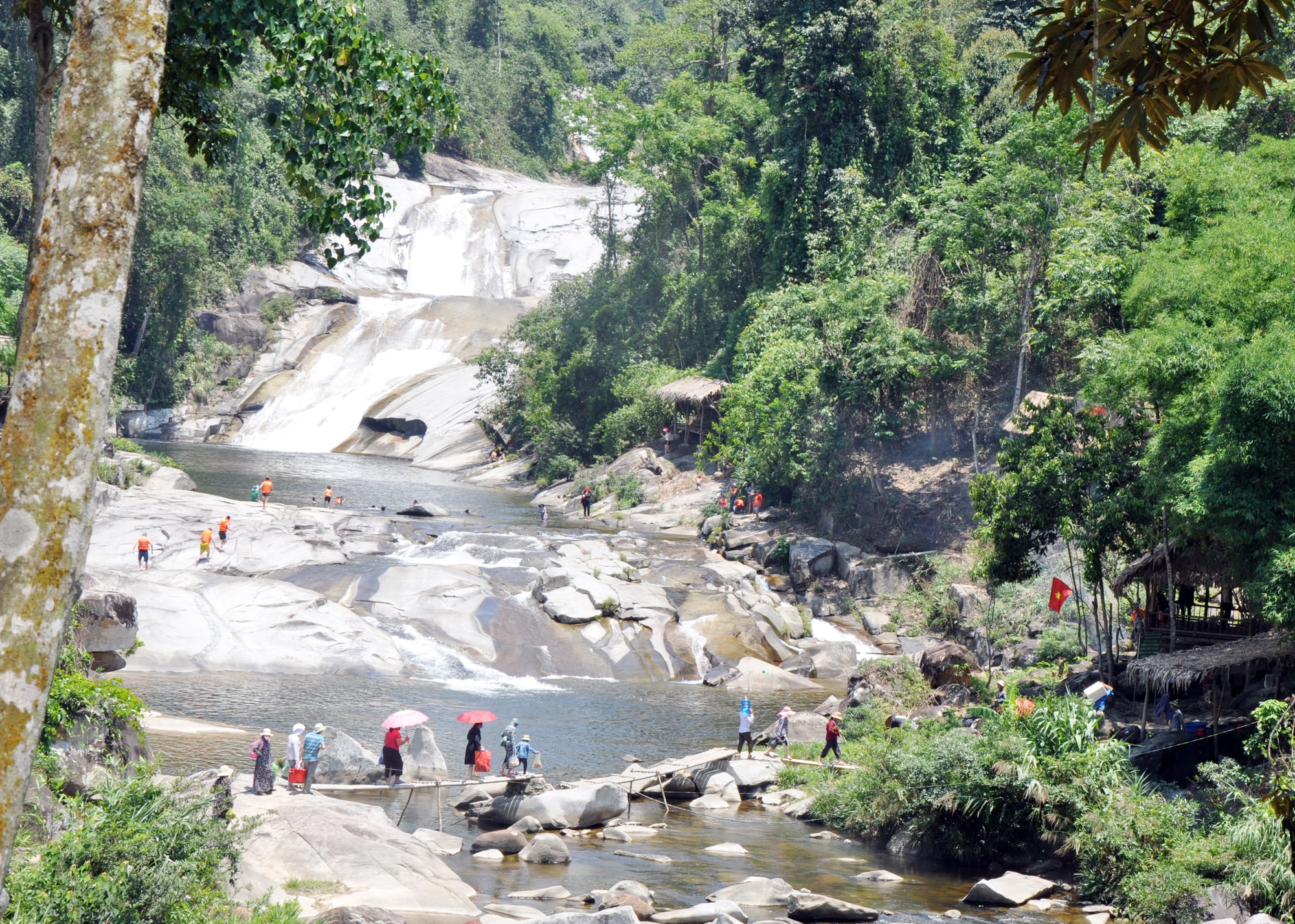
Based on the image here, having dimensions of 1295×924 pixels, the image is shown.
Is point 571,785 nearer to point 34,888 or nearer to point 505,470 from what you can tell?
point 34,888

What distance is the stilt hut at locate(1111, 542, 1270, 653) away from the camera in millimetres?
18672

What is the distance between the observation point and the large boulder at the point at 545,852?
49.7ft

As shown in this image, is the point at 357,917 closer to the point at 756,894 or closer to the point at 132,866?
the point at 132,866

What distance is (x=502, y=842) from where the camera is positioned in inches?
609

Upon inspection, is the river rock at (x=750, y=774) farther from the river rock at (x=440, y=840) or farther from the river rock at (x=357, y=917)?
the river rock at (x=357, y=917)

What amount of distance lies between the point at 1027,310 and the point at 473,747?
19.6 m

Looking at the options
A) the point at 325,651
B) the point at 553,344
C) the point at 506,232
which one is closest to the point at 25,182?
the point at 553,344

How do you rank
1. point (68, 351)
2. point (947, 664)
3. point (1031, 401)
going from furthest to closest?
1. point (1031, 401)
2. point (947, 664)
3. point (68, 351)

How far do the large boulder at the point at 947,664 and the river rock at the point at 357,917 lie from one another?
15.4m

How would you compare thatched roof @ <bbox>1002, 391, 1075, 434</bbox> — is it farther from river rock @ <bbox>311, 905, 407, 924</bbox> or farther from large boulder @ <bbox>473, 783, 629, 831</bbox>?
river rock @ <bbox>311, 905, 407, 924</bbox>

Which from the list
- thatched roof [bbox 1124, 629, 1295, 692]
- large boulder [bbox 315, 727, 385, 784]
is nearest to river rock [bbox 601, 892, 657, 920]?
large boulder [bbox 315, 727, 385, 784]

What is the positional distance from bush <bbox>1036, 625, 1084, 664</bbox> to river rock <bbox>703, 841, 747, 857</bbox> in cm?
1071

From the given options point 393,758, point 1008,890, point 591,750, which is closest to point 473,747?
point 393,758

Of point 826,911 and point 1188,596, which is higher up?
point 1188,596
